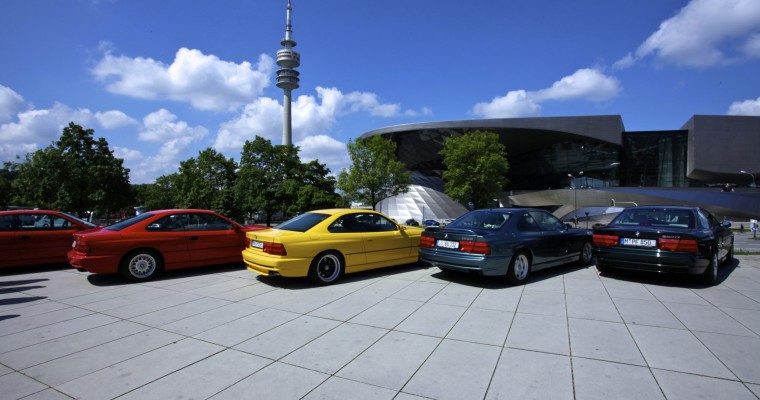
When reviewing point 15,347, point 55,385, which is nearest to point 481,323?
point 55,385

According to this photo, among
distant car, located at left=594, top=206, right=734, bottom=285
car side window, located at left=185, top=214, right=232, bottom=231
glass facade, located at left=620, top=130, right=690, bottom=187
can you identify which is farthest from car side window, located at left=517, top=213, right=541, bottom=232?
glass facade, located at left=620, top=130, right=690, bottom=187

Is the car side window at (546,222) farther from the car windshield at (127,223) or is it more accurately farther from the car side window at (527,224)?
the car windshield at (127,223)

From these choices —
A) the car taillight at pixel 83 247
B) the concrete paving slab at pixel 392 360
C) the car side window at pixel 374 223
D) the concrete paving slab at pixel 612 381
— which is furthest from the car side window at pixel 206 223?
the concrete paving slab at pixel 612 381

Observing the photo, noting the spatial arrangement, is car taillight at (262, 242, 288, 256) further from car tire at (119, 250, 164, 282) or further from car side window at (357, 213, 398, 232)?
car tire at (119, 250, 164, 282)

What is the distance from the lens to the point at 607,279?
709 cm

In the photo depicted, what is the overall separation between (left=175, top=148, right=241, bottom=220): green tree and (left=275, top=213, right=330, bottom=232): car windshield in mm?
26998

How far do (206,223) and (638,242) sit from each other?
27.1 ft

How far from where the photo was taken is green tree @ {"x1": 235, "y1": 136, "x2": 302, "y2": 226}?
31312 mm

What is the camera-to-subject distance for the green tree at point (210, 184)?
32500 mm

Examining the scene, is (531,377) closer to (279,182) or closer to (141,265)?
(141,265)

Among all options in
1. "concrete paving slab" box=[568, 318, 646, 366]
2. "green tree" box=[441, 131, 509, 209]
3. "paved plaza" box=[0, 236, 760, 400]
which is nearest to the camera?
"paved plaza" box=[0, 236, 760, 400]

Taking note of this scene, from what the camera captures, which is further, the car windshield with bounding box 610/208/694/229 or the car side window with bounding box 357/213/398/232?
the car side window with bounding box 357/213/398/232

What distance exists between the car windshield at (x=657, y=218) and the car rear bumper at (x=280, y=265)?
6147mm

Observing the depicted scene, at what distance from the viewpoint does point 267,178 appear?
32031 millimetres
